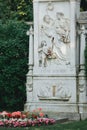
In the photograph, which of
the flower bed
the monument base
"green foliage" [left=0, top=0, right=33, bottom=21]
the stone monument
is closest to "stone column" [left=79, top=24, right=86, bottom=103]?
the stone monument

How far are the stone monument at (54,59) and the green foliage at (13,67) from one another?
1.52 m

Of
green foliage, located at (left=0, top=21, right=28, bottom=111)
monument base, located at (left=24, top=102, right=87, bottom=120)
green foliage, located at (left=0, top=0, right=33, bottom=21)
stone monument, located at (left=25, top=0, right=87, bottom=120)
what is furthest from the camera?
green foliage, located at (left=0, top=0, right=33, bottom=21)

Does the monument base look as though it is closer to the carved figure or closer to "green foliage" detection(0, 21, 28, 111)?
"green foliage" detection(0, 21, 28, 111)

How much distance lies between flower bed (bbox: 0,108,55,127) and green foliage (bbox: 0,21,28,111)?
4.36 metres

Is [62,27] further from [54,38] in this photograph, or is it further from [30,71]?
[30,71]

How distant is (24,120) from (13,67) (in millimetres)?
5220

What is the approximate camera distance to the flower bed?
51.6 feet

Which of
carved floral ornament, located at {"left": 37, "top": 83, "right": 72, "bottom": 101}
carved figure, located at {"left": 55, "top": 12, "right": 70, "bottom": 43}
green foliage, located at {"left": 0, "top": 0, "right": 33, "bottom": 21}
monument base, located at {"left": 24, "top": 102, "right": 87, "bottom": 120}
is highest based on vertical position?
green foliage, located at {"left": 0, "top": 0, "right": 33, "bottom": 21}

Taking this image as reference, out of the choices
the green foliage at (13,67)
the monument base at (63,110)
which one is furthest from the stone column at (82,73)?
the green foliage at (13,67)

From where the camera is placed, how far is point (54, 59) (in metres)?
19.2

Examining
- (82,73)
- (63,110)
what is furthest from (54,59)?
(63,110)

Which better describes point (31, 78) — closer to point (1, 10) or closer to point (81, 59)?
point (81, 59)

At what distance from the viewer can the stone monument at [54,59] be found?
18.9 m

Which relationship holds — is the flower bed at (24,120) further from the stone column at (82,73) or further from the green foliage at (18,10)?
the green foliage at (18,10)
